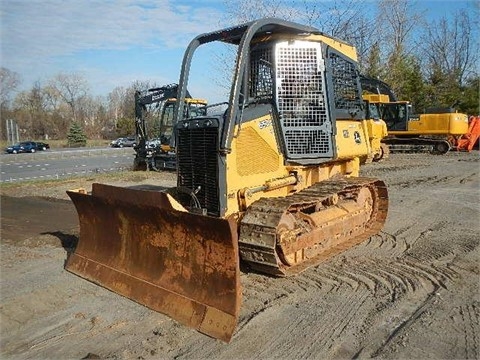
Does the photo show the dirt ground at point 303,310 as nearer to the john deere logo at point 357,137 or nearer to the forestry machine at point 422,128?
the john deere logo at point 357,137

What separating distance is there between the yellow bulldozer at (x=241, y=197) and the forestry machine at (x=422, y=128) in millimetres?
17073

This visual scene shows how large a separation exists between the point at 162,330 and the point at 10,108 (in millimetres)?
72712

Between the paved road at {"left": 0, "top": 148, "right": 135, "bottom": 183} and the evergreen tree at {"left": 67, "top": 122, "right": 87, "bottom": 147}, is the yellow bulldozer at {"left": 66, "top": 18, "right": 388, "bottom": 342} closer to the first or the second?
the paved road at {"left": 0, "top": 148, "right": 135, "bottom": 183}

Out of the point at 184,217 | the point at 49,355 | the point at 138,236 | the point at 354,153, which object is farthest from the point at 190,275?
the point at 354,153

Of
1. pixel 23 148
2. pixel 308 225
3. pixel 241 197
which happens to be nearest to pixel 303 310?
pixel 308 225

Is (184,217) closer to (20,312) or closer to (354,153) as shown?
(20,312)

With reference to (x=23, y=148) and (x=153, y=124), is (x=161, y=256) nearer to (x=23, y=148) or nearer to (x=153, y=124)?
(x=153, y=124)

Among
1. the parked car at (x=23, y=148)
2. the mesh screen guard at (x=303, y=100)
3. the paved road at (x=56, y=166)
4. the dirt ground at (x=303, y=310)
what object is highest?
the mesh screen guard at (x=303, y=100)

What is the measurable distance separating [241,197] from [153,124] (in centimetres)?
1568

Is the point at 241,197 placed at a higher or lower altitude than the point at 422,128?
lower

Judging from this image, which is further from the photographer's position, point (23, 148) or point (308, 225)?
point (23, 148)

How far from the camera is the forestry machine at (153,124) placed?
666 inches

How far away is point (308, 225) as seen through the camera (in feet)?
17.3

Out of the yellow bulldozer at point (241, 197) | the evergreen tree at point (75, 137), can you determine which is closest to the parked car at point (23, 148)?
the evergreen tree at point (75, 137)
